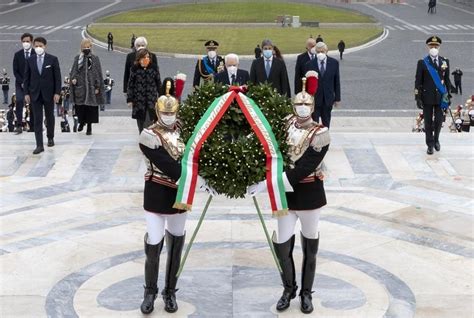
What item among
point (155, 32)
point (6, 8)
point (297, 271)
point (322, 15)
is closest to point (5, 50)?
point (155, 32)

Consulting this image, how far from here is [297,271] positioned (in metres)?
8.28

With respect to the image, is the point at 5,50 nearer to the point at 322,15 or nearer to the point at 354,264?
the point at 322,15

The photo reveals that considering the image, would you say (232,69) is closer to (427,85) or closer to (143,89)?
(143,89)

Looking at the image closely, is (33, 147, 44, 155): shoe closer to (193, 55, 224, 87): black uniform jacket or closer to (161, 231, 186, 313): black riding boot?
(193, 55, 224, 87): black uniform jacket

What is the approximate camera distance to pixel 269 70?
12.8 metres

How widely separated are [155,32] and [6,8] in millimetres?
23776

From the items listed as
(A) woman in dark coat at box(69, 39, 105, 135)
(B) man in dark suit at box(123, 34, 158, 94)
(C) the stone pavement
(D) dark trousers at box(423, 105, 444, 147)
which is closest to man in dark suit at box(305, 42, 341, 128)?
(C) the stone pavement

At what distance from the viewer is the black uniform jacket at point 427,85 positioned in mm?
13078

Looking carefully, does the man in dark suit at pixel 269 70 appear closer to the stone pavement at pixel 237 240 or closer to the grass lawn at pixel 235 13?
the stone pavement at pixel 237 240

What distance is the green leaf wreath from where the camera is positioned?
7008 millimetres

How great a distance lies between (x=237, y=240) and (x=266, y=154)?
241 centimetres

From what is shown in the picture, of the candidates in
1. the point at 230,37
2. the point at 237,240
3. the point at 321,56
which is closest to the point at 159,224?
the point at 237,240

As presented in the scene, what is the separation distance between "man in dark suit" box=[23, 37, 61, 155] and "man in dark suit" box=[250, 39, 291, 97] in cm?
303

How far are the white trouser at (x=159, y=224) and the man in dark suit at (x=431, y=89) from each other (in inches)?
264
